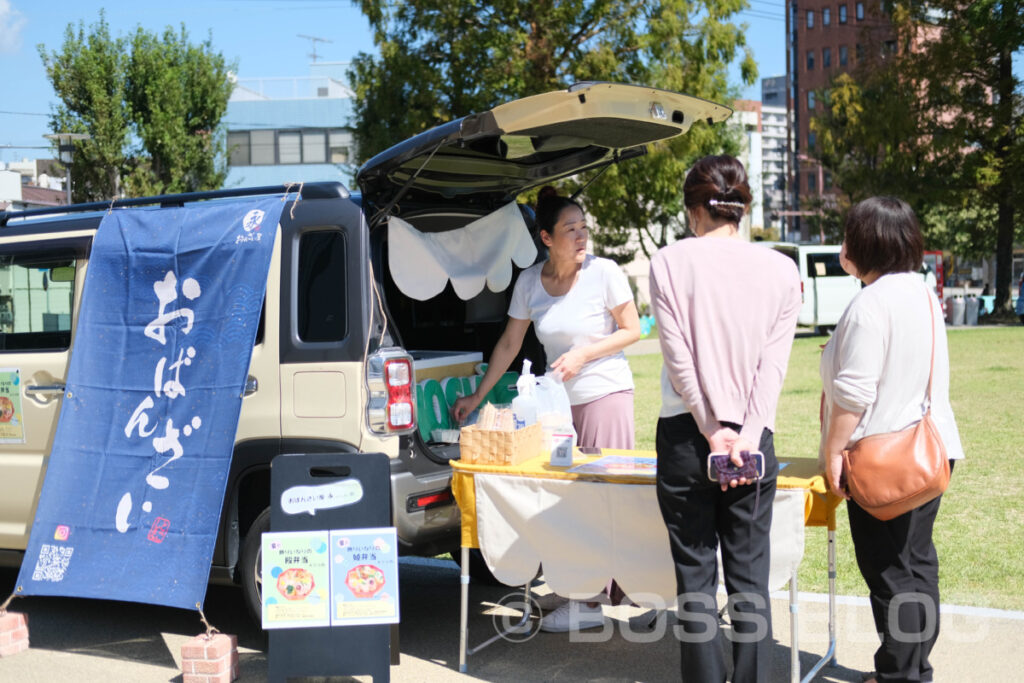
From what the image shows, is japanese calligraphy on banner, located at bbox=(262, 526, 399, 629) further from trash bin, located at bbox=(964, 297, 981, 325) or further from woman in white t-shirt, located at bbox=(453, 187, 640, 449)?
trash bin, located at bbox=(964, 297, 981, 325)

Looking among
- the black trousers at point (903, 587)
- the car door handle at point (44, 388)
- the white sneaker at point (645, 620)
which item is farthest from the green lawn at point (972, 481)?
the car door handle at point (44, 388)

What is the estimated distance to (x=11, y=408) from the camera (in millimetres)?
5070

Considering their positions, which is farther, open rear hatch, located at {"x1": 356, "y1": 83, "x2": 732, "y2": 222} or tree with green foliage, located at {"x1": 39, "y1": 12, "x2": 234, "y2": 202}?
tree with green foliage, located at {"x1": 39, "y1": 12, "x2": 234, "y2": 202}

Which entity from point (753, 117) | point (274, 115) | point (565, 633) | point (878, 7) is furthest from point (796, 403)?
point (753, 117)

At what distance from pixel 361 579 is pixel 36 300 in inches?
93.2

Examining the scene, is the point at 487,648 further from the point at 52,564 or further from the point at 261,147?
the point at 261,147

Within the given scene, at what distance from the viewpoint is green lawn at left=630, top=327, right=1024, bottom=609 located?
18.1ft

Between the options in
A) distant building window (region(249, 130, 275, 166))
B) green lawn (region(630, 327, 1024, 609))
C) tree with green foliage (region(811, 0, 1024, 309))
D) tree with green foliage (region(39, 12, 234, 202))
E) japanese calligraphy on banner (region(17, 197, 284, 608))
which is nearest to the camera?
japanese calligraphy on banner (region(17, 197, 284, 608))

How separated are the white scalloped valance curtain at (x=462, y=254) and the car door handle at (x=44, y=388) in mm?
1690

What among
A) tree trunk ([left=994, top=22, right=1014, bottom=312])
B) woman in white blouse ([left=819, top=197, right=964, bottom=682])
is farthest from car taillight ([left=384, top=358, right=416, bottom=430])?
tree trunk ([left=994, top=22, right=1014, bottom=312])

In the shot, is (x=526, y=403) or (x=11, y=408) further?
(x=11, y=408)

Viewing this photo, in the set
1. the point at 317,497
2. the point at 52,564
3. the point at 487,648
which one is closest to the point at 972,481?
the point at 487,648

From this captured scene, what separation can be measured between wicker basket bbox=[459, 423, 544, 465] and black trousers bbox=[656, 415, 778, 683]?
34.2 inches

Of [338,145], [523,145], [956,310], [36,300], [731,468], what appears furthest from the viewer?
[338,145]
